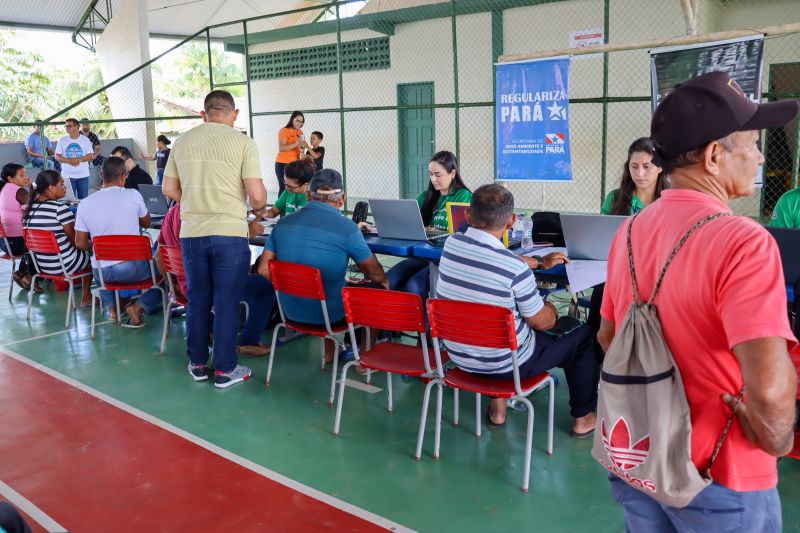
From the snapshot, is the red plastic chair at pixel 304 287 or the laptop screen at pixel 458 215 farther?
the laptop screen at pixel 458 215

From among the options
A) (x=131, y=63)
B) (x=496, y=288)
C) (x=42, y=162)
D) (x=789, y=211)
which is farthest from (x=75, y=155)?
(x=789, y=211)

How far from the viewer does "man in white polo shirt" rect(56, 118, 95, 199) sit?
944cm

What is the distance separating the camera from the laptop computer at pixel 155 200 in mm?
6637

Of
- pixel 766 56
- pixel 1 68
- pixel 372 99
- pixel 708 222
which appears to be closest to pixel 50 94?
pixel 1 68

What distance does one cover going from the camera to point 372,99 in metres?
12.9

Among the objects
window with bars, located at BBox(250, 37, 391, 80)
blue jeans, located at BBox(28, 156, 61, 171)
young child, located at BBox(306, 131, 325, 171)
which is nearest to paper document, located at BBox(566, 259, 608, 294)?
young child, located at BBox(306, 131, 325, 171)

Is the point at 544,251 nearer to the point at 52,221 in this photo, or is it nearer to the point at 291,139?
the point at 52,221

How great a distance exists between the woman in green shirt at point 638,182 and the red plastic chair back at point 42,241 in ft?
13.3

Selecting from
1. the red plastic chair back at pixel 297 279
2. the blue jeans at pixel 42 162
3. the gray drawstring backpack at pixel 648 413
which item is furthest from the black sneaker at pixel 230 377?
the blue jeans at pixel 42 162

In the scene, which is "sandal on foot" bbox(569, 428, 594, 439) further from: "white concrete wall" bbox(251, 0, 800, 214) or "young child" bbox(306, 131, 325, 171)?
"young child" bbox(306, 131, 325, 171)

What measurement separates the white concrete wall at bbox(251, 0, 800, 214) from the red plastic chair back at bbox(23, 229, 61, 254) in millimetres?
7074

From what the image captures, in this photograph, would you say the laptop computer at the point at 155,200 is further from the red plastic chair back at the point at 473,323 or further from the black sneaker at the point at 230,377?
the red plastic chair back at the point at 473,323

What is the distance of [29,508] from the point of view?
277cm

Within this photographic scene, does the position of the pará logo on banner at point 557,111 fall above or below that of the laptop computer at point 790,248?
above
